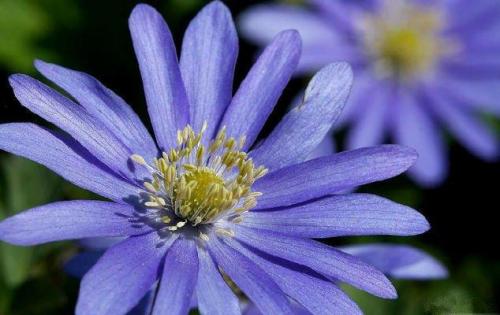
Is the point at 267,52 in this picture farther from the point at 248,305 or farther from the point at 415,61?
the point at 415,61

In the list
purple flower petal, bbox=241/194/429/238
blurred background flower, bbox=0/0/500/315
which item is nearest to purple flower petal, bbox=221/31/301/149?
purple flower petal, bbox=241/194/429/238

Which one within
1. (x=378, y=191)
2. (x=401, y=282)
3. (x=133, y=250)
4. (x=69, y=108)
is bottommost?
(x=401, y=282)

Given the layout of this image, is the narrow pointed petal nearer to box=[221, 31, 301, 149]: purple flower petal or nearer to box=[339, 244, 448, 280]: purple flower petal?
box=[221, 31, 301, 149]: purple flower petal

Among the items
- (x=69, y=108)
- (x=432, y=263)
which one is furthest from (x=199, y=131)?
(x=432, y=263)

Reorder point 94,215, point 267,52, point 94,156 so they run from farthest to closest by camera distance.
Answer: point 267,52, point 94,156, point 94,215

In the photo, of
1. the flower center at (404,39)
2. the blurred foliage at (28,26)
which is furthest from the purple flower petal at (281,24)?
the blurred foliage at (28,26)

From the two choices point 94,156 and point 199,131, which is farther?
point 199,131
